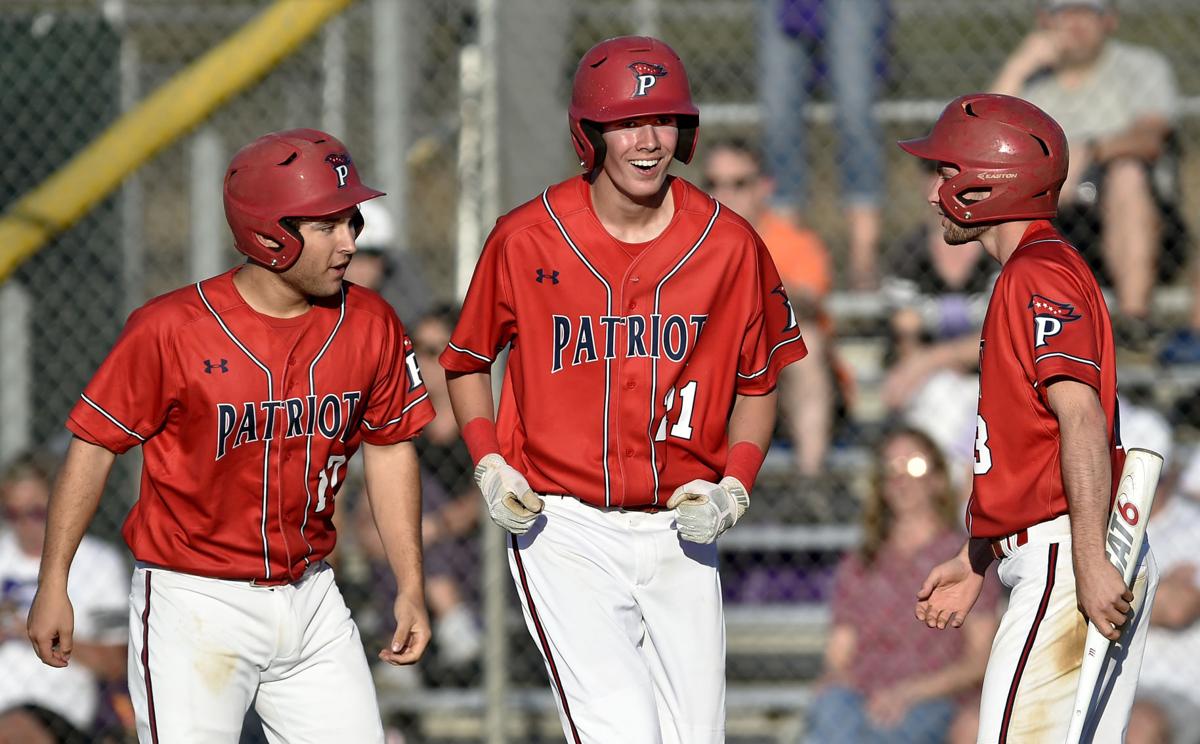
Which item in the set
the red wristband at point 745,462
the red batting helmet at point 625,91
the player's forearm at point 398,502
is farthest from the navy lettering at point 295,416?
the red wristband at point 745,462

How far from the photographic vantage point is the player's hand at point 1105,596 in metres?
3.32

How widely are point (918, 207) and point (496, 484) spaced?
8506 mm

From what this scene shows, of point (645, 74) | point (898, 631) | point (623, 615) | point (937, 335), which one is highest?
point (645, 74)

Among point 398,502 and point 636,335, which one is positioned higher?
point 636,335

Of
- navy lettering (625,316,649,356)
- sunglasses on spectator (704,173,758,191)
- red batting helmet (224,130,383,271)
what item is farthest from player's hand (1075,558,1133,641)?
sunglasses on spectator (704,173,758,191)

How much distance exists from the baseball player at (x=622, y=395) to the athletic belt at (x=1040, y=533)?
24.4 inches

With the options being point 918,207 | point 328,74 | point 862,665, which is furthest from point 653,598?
point 918,207

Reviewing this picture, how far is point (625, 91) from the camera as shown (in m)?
3.68

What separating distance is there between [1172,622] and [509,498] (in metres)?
3.39

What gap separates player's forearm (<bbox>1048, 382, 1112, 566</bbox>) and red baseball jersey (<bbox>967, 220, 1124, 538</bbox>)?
5cm

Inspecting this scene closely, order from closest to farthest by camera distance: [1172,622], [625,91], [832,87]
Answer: [625,91], [1172,622], [832,87]

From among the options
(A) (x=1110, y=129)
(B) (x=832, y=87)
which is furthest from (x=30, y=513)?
(A) (x=1110, y=129)

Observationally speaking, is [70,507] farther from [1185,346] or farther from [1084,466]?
[1185,346]

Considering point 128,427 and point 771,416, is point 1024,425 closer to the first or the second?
point 771,416
